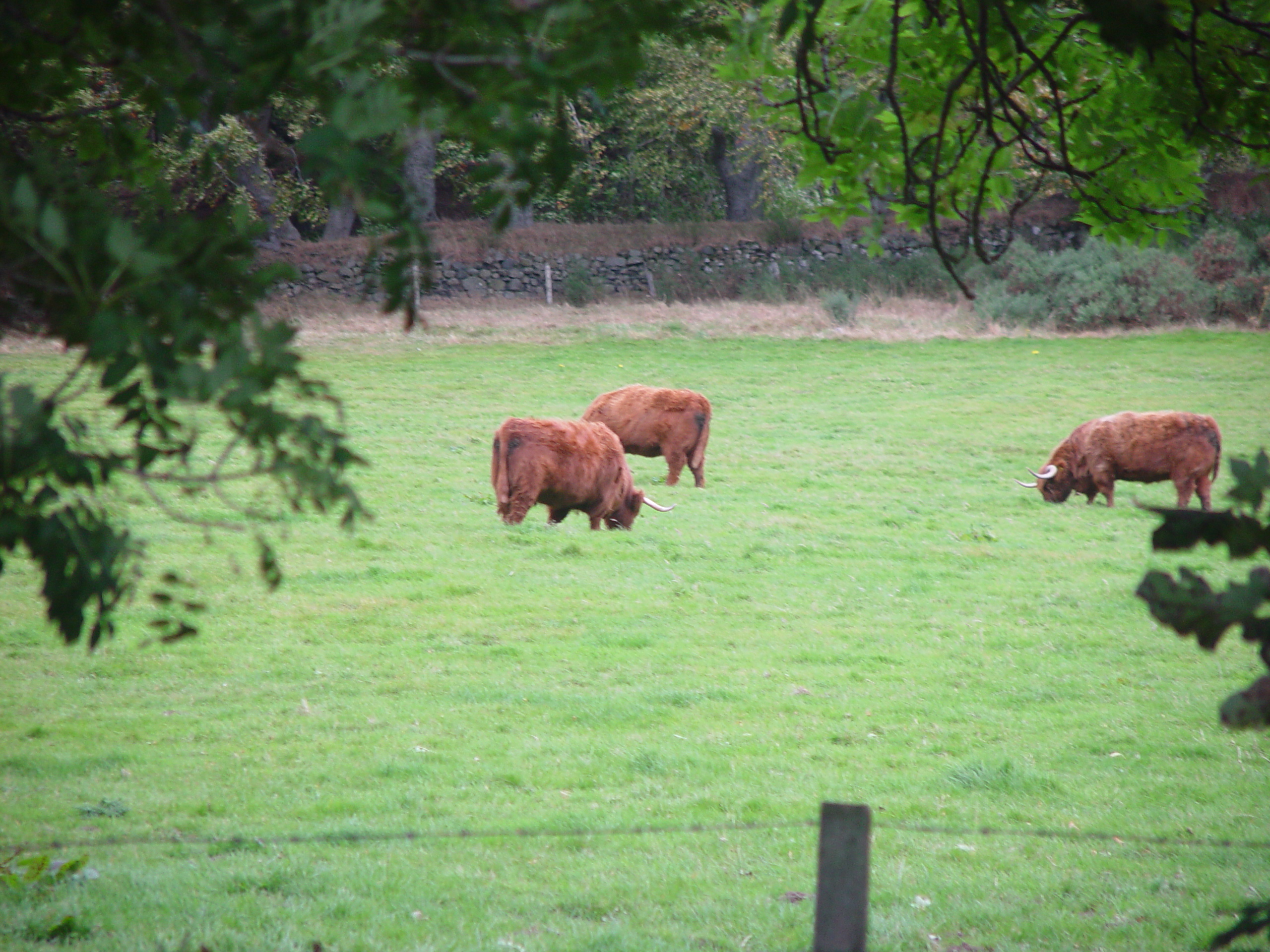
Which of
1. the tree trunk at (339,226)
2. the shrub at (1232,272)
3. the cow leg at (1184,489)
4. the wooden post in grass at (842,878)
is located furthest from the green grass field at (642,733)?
the tree trunk at (339,226)

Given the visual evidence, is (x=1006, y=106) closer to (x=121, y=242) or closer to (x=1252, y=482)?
(x=1252, y=482)

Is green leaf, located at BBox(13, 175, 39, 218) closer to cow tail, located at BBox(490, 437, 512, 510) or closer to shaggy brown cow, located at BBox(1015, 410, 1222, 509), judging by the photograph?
cow tail, located at BBox(490, 437, 512, 510)

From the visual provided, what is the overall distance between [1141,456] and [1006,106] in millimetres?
12776

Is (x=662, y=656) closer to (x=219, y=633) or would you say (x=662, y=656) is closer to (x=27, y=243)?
(x=219, y=633)

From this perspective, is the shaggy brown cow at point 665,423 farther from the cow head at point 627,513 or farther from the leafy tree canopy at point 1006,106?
the leafy tree canopy at point 1006,106

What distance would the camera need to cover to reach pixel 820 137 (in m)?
4.95

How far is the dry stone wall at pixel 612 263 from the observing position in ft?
116

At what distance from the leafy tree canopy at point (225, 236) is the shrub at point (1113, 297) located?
3092 centimetres

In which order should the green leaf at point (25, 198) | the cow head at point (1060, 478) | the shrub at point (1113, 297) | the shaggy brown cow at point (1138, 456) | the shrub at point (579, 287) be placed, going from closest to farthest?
the green leaf at point (25, 198), the shaggy brown cow at point (1138, 456), the cow head at point (1060, 478), the shrub at point (1113, 297), the shrub at point (579, 287)

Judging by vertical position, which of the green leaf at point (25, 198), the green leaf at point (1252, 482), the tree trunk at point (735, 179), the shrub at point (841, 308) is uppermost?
the tree trunk at point (735, 179)

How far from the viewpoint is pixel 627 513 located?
524 inches

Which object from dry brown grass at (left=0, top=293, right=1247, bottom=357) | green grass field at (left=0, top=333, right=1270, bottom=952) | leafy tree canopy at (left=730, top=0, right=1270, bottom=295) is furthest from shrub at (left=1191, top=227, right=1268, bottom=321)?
leafy tree canopy at (left=730, top=0, right=1270, bottom=295)

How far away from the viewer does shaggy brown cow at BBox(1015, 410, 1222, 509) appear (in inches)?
604

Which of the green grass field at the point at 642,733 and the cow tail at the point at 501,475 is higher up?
the cow tail at the point at 501,475
